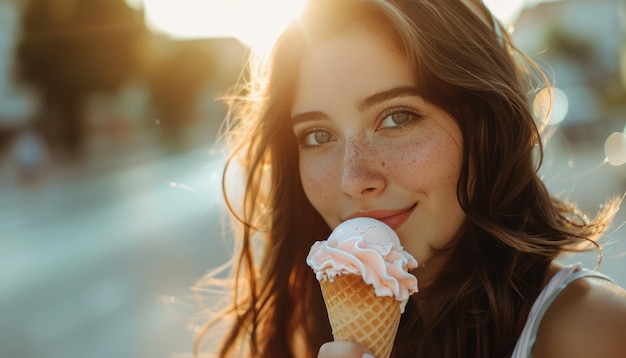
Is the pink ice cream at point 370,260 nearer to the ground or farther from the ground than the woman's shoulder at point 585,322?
farther from the ground

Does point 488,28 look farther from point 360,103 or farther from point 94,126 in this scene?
point 94,126

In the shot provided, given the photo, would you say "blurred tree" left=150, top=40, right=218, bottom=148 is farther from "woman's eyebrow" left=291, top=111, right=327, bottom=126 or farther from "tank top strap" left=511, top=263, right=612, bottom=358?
"tank top strap" left=511, top=263, right=612, bottom=358

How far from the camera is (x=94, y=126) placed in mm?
32875

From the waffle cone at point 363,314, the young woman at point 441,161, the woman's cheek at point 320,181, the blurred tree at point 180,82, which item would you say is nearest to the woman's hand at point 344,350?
the waffle cone at point 363,314

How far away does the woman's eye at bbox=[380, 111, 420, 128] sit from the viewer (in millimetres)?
2438

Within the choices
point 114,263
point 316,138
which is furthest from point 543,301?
point 114,263

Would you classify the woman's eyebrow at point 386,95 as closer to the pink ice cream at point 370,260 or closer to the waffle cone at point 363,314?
the pink ice cream at point 370,260

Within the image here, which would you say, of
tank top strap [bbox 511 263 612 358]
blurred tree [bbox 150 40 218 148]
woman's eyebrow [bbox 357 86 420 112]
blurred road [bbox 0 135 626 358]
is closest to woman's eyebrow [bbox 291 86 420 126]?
woman's eyebrow [bbox 357 86 420 112]

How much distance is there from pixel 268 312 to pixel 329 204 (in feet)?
2.38

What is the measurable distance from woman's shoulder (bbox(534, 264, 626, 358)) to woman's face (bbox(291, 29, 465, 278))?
1.52 feet

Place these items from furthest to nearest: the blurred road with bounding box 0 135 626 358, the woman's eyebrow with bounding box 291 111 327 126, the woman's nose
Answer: the blurred road with bounding box 0 135 626 358 → the woman's eyebrow with bounding box 291 111 327 126 → the woman's nose

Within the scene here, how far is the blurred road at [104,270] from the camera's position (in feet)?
24.2

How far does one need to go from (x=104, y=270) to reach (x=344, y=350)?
9395 millimetres

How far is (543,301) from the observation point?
227cm
